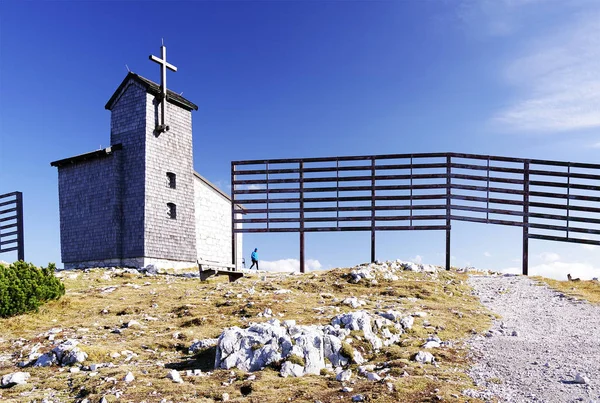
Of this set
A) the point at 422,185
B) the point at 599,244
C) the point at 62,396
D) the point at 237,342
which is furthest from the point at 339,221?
the point at 62,396

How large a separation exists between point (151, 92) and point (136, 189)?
18.2ft

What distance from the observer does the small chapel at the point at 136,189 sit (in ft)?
84.8

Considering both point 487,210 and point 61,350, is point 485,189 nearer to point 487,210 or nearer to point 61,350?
point 487,210

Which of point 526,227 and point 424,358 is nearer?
point 424,358

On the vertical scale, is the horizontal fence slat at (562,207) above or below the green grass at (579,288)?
above

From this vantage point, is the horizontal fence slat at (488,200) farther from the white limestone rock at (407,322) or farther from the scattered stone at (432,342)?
the scattered stone at (432,342)

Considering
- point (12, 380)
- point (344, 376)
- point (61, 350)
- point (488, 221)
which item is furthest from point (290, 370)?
point (488, 221)

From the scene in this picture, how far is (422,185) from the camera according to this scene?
814 inches

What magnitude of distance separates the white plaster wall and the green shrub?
1426 cm

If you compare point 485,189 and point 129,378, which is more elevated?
point 485,189

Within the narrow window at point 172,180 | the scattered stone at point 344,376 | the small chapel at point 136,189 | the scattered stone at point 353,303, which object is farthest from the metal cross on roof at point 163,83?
the scattered stone at point 344,376

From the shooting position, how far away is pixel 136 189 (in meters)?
25.9

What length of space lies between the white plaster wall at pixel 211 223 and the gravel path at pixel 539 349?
18.5 metres

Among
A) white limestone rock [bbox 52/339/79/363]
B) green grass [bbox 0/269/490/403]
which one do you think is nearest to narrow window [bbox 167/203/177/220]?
green grass [bbox 0/269/490/403]
